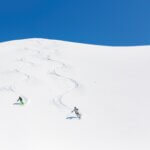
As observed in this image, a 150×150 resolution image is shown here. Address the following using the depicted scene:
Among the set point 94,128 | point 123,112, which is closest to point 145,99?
point 123,112

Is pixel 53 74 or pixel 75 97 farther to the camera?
pixel 53 74

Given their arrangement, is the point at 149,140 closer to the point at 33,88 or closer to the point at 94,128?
the point at 94,128

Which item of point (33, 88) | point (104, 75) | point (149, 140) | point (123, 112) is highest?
point (104, 75)

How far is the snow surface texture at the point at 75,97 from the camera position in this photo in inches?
669

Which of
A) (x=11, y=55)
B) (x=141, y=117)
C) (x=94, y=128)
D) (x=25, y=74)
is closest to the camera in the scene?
(x=94, y=128)

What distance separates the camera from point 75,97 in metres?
24.1

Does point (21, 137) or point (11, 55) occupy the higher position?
point (11, 55)

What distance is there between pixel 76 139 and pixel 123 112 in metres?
4.76

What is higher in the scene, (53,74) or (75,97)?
(53,74)

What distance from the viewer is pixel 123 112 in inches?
823

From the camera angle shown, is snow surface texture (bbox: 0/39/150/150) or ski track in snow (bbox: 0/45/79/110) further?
ski track in snow (bbox: 0/45/79/110)

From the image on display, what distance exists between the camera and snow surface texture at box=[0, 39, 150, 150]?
17.0 m

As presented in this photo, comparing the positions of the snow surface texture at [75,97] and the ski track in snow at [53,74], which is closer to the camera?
the snow surface texture at [75,97]

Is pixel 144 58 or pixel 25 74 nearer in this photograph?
pixel 25 74
